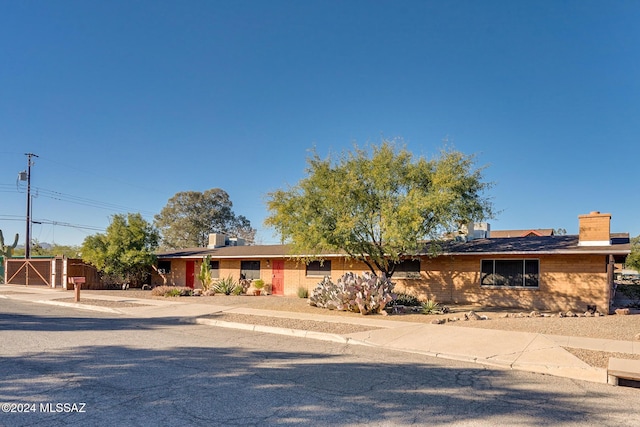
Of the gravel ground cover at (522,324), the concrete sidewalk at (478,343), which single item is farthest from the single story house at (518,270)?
the concrete sidewalk at (478,343)

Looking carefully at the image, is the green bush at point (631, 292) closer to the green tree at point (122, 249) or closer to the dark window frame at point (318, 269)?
the dark window frame at point (318, 269)

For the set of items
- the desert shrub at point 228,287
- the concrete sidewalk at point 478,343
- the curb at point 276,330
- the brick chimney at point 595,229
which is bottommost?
the desert shrub at point 228,287

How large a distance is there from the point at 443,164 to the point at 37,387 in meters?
14.5

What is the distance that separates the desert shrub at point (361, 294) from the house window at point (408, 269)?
5187 mm

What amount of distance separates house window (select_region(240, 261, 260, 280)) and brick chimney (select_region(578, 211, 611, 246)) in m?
16.2

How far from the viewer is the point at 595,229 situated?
17.7m

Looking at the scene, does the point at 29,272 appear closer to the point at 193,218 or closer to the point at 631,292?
the point at 193,218

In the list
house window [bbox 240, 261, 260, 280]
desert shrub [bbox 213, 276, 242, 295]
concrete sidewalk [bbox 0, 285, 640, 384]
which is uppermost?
house window [bbox 240, 261, 260, 280]

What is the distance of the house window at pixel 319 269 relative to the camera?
23.6 metres

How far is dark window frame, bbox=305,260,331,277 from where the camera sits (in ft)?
77.4

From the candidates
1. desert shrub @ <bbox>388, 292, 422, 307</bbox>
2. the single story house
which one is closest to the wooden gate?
Answer: the single story house

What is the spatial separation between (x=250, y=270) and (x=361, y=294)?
12386mm

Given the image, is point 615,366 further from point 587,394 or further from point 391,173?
point 391,173

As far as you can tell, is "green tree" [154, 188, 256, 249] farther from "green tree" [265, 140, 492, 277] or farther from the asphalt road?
the asphalt road
